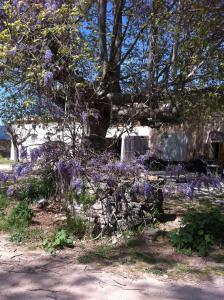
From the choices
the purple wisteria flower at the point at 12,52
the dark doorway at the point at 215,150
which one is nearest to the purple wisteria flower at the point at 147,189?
the purple wisteria flower at the point at 12,52

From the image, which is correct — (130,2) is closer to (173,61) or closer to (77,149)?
(173,61)

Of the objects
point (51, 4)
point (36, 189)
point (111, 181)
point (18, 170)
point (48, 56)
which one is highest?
point (51, 4)

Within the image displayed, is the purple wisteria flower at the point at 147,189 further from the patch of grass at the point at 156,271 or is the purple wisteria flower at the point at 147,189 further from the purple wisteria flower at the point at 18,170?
the purple wisteria flower at the point at 18,170

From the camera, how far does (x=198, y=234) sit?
6562 mm

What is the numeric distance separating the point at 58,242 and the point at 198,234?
7.42ft

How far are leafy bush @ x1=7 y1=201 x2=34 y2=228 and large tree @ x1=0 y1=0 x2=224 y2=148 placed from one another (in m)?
2.12

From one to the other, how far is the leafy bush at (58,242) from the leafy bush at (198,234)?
67.7 inches

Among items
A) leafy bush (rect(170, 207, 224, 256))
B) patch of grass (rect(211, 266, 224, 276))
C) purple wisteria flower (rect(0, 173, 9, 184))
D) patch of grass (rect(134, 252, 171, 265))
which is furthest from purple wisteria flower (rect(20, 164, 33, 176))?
patch of grass (rect(211, 266, 224, 276))

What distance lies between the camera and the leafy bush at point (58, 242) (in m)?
6.61

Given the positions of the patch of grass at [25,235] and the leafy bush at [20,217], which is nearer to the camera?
the patch of grass at [25,235]

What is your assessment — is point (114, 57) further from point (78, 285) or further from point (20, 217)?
point (78, 285)

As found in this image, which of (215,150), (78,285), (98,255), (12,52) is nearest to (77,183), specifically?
(98,255)

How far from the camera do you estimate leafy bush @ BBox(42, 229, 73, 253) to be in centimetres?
661

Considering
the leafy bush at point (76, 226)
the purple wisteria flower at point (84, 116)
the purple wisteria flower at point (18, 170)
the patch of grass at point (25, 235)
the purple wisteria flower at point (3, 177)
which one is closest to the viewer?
the patch of grass at point (25, 235)
